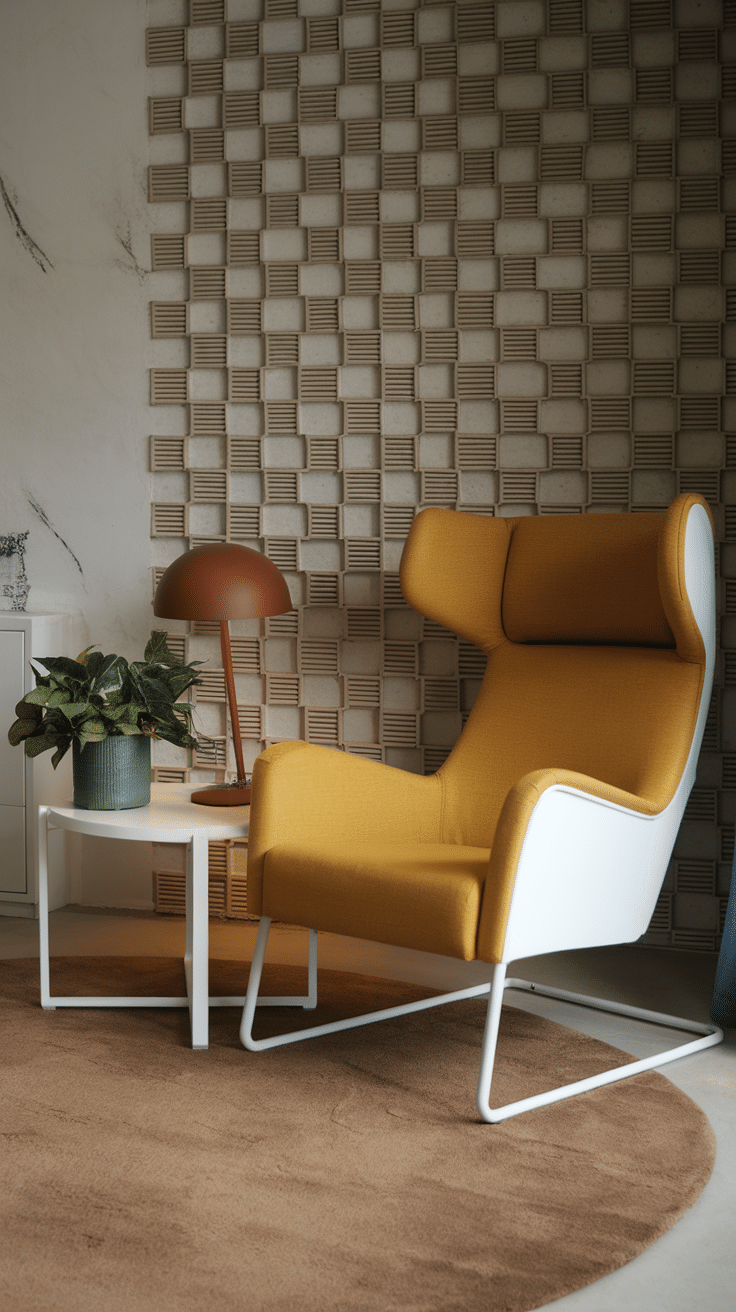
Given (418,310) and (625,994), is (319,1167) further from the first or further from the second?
(418,310)

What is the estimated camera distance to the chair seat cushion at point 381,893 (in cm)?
206

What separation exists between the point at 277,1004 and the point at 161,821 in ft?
1.62

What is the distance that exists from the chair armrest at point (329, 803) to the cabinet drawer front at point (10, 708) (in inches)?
45.8

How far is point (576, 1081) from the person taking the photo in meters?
2.25

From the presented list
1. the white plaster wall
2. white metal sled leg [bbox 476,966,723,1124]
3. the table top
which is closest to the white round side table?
the table top

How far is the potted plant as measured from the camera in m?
2.55

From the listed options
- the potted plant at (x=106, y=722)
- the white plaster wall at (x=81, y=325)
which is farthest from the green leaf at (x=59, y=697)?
the white plaster wall at (x=81, y=325)

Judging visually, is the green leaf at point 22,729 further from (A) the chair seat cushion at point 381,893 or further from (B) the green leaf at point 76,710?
(A) the chair seat cushion at point 381,893

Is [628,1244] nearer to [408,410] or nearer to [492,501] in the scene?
[492,501]

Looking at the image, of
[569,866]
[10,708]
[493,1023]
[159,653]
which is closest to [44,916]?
[159,653]

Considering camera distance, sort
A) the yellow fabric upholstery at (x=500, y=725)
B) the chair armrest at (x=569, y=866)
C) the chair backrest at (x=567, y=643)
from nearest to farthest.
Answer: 1. the chair armrest at (x=569, y=866)
2. the yellow fabric upholstery at (x=500, y=725)
3. the chair backrest at (x=567, y=643)

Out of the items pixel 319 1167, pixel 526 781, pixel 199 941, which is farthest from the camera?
pixel 199 941

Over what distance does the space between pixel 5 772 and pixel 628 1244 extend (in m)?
2.19

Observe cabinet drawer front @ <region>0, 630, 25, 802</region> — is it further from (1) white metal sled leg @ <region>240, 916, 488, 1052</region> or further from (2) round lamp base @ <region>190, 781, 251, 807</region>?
(1) white metal sled leg @ <region>240, 916, 488, 1052</region>
